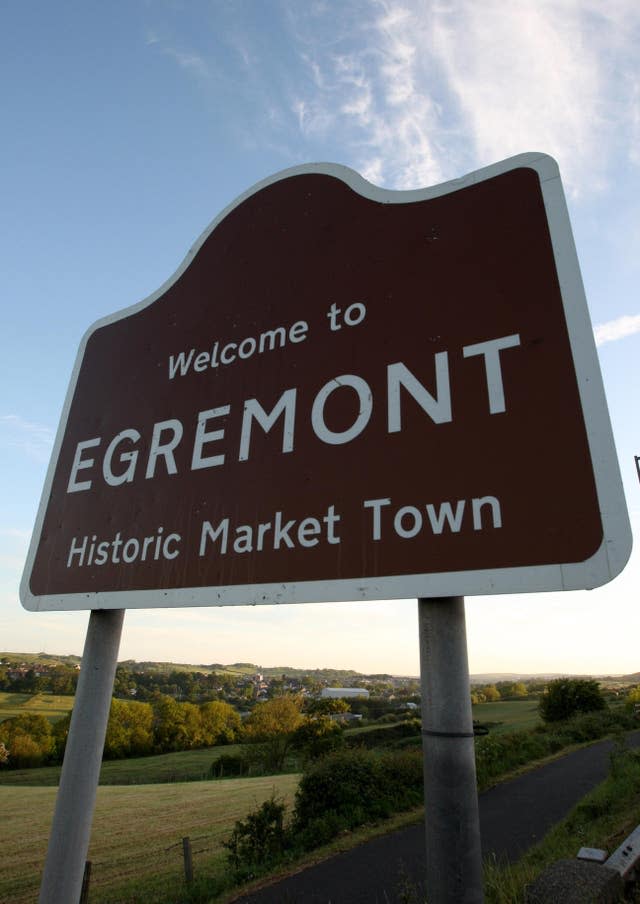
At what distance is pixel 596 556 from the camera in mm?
1296

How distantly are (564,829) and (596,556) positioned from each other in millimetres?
15470

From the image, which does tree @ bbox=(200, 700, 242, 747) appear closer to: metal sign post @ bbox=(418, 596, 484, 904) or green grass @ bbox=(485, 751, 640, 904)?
green grass @ bbox=(485, 751, 640, 904)

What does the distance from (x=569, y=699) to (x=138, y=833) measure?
119 ft

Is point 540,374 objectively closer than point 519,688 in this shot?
Yes

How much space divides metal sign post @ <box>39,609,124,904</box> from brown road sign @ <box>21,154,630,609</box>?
0.63 ft

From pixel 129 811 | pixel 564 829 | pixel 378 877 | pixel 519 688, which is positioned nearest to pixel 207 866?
pixel 378 877

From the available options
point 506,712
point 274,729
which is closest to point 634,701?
point 506,712

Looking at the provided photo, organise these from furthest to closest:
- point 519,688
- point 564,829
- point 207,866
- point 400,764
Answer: point 519,688
point 400,764
point 207,866
point 564,829

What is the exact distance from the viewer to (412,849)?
1489 cm

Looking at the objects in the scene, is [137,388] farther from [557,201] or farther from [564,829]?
Result: [564,829]

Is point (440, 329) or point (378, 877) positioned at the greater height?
point (440, 329)

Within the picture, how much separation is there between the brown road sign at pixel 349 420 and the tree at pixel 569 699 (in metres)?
51.8

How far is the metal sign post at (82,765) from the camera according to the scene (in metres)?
2.11

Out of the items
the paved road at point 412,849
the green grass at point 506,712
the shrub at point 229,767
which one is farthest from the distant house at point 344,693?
the paved road at point 412,849
